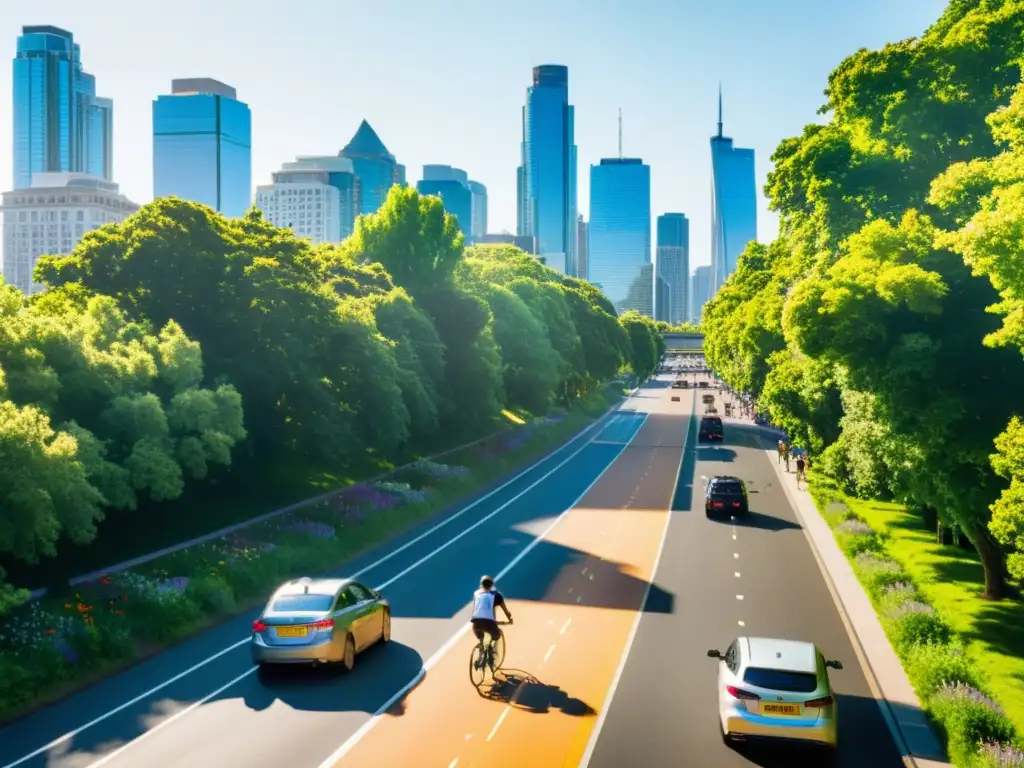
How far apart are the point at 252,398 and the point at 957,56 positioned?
24.9m

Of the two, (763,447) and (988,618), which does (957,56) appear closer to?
(988,618)

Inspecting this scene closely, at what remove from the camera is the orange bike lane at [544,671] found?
14.9 metres

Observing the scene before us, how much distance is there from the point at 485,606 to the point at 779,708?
17.2ft

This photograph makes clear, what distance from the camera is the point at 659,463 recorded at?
6406 centimetres

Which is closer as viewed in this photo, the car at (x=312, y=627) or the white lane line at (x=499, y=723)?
the white lane line at (x=499, y=723)

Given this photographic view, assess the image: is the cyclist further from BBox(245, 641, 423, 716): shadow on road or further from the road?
BBox(245, 641, 423, 716): shadow on road

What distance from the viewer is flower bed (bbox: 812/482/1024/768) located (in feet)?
48.1

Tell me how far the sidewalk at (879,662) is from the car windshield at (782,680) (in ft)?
5.93

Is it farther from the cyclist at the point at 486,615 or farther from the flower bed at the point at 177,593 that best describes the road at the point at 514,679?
the cyclist at the point at 486,615

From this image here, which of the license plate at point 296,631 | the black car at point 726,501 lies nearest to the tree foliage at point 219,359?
the license plate at point 296,631

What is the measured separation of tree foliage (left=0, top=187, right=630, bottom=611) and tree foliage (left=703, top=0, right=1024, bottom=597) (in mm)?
15689

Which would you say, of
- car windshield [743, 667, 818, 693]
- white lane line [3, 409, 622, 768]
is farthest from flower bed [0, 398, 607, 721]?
car windshield [743, 667, 818, 693]

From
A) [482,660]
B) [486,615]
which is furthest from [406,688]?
[486,615]

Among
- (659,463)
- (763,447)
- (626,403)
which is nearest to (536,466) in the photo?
(659,463)
